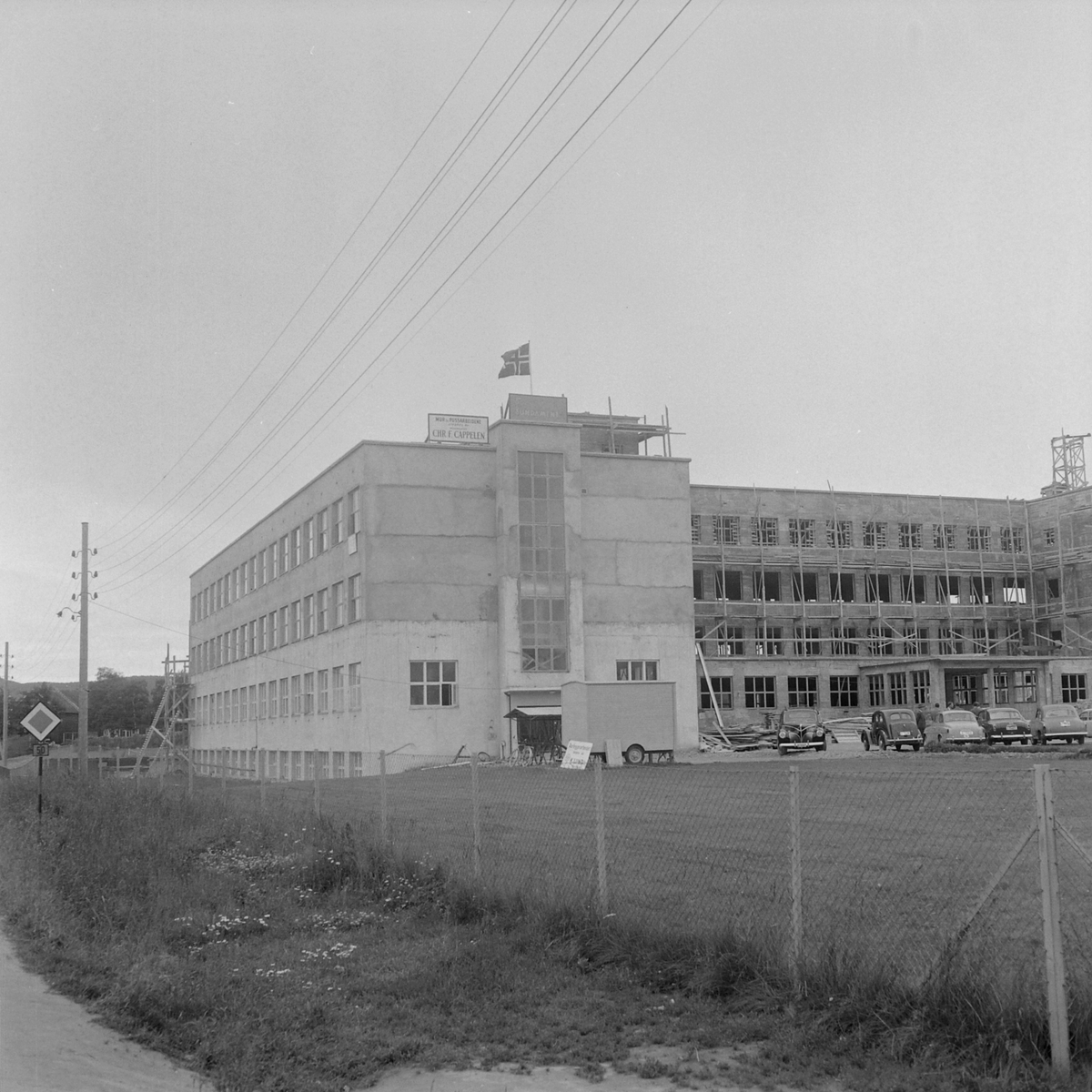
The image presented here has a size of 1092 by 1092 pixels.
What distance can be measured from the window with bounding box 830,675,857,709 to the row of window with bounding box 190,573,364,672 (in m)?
31.7

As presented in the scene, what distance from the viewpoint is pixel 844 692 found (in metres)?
74.3

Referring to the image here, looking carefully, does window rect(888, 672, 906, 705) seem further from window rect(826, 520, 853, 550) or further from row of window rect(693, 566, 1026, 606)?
window rect(826, 520, 853, 550)

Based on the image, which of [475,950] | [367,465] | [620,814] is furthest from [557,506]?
[475,950]

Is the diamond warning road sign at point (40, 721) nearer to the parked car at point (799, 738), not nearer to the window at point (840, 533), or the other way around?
the parked car at point (799, 738)

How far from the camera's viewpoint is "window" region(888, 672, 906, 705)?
71.5m

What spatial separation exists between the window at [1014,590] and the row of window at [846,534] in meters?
2.17

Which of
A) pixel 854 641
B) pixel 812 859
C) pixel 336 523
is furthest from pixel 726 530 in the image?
pixel 812 859

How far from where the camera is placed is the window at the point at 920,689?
231 ft

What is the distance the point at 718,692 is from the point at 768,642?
5287 millimetres

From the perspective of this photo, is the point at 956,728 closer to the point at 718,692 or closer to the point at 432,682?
the point at 432,682

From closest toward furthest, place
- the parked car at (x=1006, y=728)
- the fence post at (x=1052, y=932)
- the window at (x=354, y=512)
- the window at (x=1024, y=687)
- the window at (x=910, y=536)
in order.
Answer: the fence post at (x=1052, y=932) < the parked car at (x=1006, y=728) < the window at (x=354, y=512) < the window at (x=1024, y=687) < the window at (x=910, y=536)

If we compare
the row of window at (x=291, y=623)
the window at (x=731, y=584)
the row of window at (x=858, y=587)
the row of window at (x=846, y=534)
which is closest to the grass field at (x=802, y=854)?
the row of window at (x=291, y=623)

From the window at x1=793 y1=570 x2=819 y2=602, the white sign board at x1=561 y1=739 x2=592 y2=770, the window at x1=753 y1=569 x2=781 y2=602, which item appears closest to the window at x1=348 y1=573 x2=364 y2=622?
the white sign board at x1=561 y1=739 x2=592 y2=770

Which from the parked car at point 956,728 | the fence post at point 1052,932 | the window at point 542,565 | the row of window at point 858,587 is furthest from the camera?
the row of window at point 858,587
